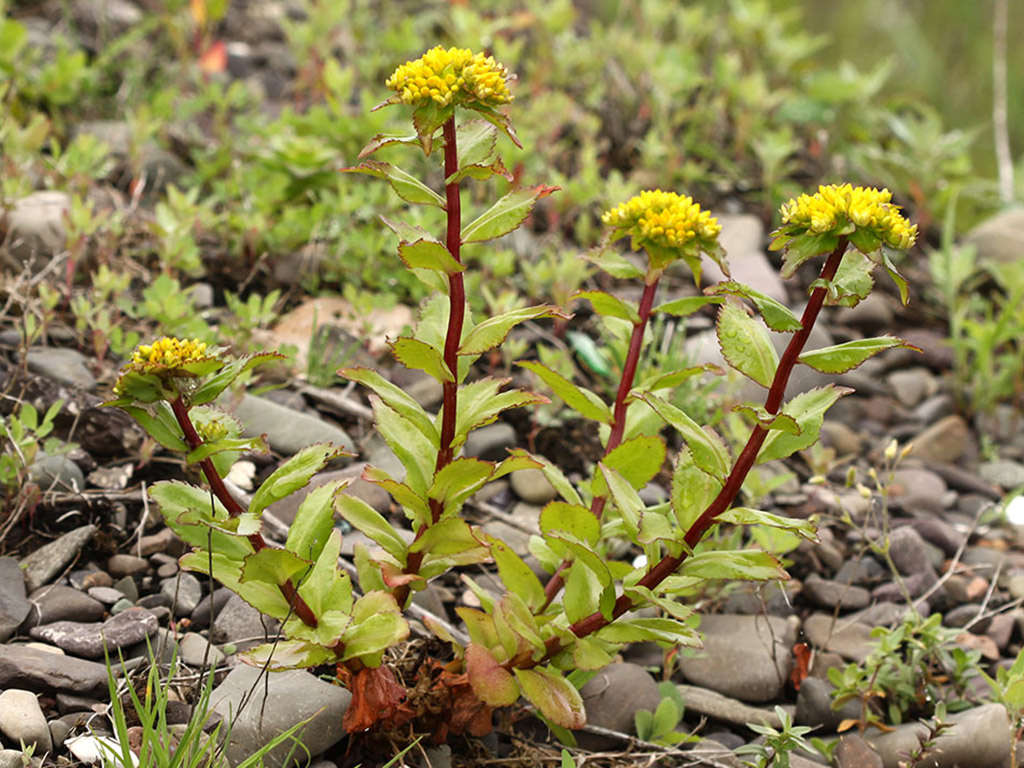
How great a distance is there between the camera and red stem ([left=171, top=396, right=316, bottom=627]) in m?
1.65

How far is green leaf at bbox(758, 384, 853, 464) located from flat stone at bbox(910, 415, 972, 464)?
1.81 metres

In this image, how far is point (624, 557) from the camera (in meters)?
2.70

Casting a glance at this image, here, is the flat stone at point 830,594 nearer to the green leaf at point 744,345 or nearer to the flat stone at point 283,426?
the green leaf at point 744,345

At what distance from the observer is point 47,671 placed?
1926mm

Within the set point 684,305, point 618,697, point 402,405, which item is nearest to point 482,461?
point 402,405

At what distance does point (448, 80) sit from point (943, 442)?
2511 millimetres

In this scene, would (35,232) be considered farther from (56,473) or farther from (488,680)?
(488,680)

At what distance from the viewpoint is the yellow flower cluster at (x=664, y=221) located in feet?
5.97

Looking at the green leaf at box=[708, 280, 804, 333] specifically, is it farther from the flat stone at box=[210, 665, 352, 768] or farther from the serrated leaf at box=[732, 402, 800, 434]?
the flat stone at box=[210, 665, 352, 768]

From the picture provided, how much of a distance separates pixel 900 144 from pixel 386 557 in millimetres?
3901

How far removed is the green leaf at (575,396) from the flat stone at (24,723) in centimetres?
110

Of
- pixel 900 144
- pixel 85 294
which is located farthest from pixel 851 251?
pixel 900 144

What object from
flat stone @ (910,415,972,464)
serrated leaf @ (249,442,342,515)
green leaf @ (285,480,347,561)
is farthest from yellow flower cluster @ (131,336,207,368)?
flat stone @ (910,415,972,464)

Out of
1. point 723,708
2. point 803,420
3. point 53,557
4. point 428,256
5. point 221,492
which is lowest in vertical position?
point 723,708
